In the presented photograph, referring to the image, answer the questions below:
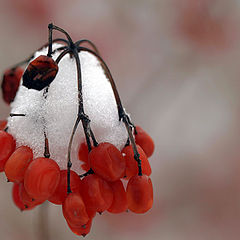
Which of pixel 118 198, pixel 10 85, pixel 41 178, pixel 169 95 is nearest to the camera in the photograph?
pixel 41 178

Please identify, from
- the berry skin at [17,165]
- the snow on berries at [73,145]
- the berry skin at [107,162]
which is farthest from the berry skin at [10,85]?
the berry skin at [107,162]

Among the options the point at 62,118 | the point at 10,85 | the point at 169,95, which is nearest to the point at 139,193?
the point at 62,118

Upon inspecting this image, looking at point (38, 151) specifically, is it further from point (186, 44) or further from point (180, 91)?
point (180, 91)

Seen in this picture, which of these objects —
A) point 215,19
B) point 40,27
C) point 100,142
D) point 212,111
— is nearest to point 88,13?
point 40,27

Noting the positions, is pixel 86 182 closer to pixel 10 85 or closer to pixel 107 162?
pixel 107 162

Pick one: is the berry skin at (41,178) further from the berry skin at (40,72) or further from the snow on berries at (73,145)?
the berry skin at (40,72)

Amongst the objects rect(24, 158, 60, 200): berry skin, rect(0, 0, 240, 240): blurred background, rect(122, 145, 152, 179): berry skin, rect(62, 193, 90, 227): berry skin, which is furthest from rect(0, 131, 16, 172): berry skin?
rect(0, 0, 240, 240): blurred background
